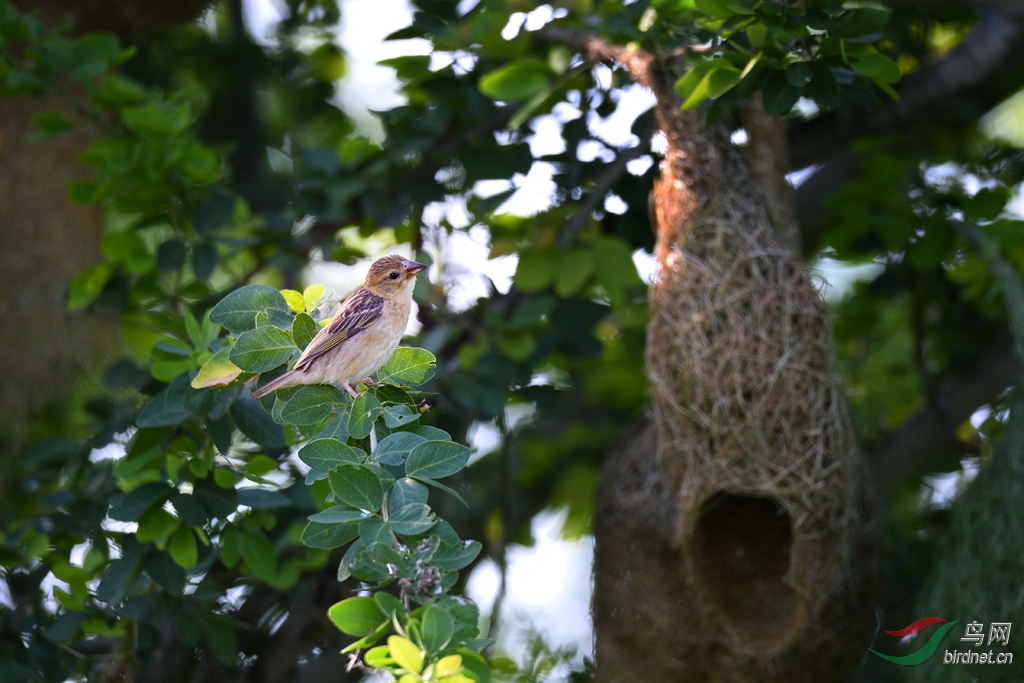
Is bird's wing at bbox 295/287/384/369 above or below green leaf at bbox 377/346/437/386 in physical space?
below

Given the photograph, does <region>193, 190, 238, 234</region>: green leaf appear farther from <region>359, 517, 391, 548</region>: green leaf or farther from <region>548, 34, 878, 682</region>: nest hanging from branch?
<region>359, 517, 391, 548</region>: green leaf

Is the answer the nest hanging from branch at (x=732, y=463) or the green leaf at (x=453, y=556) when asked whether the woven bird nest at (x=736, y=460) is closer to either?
Answer: the nest hanging from branch at (x=732, y=463)

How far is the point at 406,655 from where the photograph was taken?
1.18 meters

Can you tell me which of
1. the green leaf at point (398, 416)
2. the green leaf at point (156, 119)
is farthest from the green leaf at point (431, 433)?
the green leaf at point (156, 119)

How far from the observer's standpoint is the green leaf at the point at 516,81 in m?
2.44

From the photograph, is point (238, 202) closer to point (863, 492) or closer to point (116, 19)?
point (116, 19)

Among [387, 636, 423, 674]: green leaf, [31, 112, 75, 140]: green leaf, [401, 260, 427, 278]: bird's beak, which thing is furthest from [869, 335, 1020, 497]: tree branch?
[31, 112, 75, 140]: green leaf

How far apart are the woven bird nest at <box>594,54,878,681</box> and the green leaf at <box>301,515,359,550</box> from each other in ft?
3.66

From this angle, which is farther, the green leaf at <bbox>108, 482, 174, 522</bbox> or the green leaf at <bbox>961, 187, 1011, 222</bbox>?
the green leaf at <bbox>961, 187, 1011, 222</bbox>

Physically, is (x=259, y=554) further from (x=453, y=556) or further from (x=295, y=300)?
(x=453, y=556)

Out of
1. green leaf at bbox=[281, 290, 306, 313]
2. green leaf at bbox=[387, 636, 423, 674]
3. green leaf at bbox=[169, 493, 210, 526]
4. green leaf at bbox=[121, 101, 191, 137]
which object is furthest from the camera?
green leaf at bbox=[121, 101, 191, 137]

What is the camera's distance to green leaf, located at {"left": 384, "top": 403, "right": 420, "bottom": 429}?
1424 millimetres

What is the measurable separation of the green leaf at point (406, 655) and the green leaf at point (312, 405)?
48cm

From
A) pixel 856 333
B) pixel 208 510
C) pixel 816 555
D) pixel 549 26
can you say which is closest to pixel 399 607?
pixel 208 510
